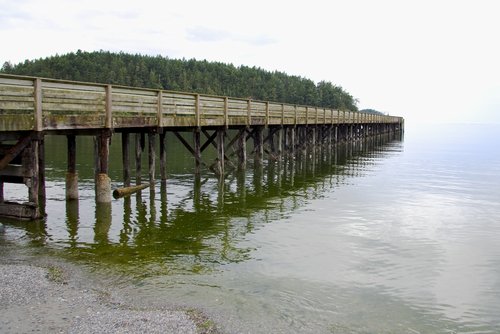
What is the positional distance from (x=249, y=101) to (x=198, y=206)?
9.89 meters

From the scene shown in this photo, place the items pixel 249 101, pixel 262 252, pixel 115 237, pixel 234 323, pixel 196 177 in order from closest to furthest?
pixel 234 323
pixel 262 252
pixel 115 237
pixel 196 177
pixel 249 101

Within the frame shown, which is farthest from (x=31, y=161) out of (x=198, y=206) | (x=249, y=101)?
(x=249, y=101)

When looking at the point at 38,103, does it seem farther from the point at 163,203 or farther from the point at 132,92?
the point at 163,203

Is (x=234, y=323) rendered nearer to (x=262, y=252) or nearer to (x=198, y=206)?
(x=262, y=252)

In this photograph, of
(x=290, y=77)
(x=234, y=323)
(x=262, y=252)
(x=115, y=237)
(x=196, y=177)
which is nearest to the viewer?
(x=234, y=323)

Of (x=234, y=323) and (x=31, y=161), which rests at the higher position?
(x=31, y=161)

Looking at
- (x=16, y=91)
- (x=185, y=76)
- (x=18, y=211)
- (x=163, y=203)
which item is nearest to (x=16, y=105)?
(x=16, y=91)

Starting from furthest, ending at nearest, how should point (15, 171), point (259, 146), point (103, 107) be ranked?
point (259, 146) < point (103, 107) < point (15, 171)

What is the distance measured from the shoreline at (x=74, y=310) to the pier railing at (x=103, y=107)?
4.38 meters

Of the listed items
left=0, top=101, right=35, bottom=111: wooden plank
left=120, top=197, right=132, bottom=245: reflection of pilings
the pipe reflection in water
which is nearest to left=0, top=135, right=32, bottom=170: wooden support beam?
left=0, top=101, right=35, bottom=111: wooden plank

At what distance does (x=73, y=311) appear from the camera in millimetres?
7406

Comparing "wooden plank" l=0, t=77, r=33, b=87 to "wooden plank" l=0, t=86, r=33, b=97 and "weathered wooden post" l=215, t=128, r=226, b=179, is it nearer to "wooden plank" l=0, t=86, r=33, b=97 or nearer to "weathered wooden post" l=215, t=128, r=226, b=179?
"wooden plank" l=0, t=86, r=33, b=97

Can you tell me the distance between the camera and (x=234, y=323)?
7336 millimetres

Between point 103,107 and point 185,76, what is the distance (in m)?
121
